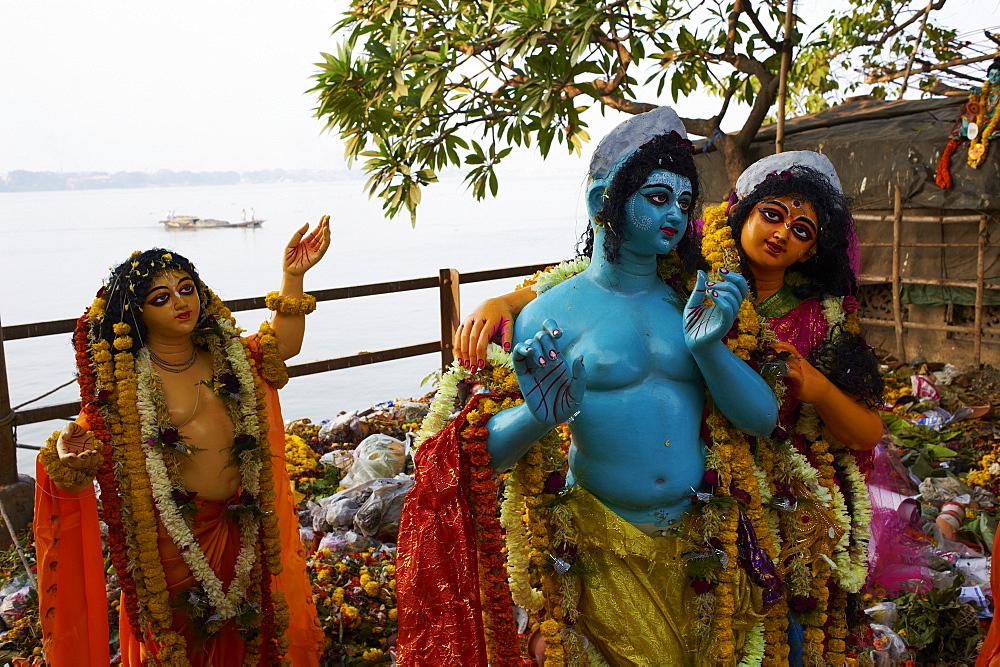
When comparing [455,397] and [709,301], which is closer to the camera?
[709,301]

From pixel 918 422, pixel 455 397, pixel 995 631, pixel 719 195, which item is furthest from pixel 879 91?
pixel 455 397

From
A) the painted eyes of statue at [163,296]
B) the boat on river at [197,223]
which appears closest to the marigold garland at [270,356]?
the painted eyes of statue at [163,296]

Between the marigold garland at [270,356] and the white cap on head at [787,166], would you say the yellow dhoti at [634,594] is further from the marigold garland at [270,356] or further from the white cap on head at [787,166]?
the marigold garland at [270,356]

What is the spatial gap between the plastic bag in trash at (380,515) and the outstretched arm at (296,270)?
4.49ft

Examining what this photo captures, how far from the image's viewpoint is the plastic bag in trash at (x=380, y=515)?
13.9 feet

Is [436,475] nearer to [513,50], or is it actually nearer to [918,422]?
[513,50]

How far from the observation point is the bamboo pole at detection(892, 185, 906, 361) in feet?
24.3

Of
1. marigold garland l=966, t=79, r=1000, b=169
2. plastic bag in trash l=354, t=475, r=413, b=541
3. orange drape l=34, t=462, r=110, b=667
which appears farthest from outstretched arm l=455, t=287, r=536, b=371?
marigold garland l=966, t=79, r=1000, b=169

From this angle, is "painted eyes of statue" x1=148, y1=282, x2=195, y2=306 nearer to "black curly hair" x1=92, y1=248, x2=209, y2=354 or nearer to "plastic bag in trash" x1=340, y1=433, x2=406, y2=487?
"black curly hair" x1=92, y1=248, x2=209, y2=354

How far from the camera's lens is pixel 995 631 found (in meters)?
2.55

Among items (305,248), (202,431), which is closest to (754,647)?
(202,431)

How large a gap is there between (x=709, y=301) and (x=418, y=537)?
0.95 meters

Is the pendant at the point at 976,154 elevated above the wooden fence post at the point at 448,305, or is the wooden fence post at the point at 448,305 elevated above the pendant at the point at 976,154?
the pendant at the point at 976,154

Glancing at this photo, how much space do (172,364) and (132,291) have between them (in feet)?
0.99
